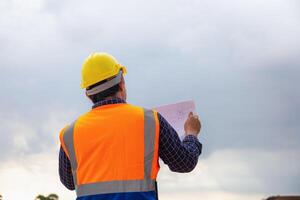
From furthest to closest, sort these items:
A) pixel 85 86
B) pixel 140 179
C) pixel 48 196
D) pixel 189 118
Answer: pixel 48 196
pixel 189 118
pixel 85 86
pixel 140 179

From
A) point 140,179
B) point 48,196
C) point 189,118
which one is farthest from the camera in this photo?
point 48,196

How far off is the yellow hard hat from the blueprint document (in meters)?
0.66

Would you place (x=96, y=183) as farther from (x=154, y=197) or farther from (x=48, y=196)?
(x=48, y=196)

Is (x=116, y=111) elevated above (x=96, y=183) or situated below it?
above

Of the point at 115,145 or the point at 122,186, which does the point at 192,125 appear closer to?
the point at 115,145

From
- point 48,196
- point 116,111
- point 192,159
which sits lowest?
point 192,159

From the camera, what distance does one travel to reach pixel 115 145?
5078 millimetres

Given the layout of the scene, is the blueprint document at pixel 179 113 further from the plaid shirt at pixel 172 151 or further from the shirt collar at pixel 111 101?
the shirt collar at pixel 111 101

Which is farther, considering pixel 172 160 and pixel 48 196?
pixel 48 196

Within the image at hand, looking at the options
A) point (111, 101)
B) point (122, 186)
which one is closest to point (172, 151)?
point (122, 186)

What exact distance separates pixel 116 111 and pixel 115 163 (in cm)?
43

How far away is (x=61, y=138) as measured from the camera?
5391 millimetres

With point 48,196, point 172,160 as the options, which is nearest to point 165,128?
point 172,160

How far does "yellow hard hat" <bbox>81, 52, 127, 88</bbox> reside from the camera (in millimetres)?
5289
